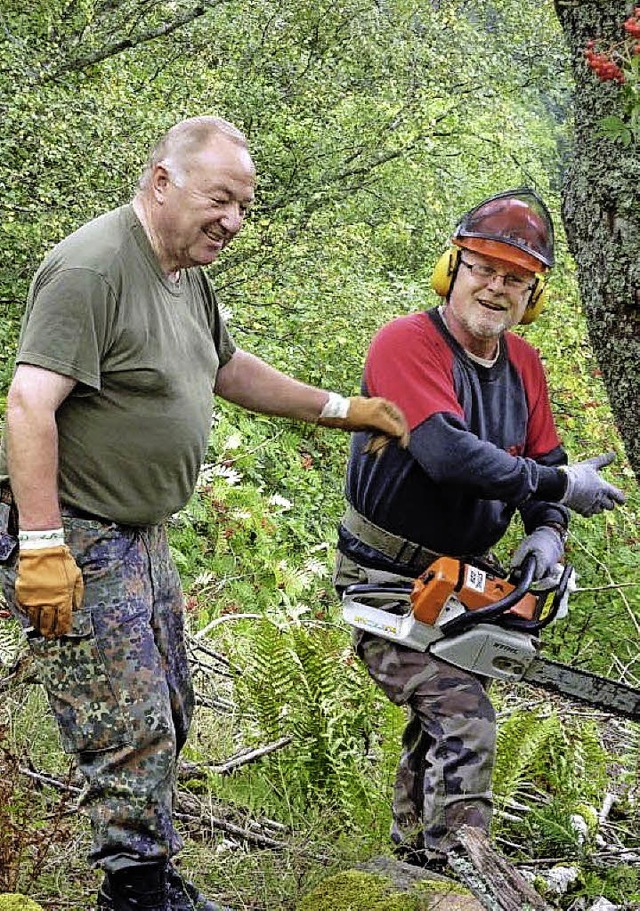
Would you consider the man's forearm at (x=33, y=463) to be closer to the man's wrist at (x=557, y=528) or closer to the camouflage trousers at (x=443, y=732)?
the camouflage trousers at (x=443, y=732)

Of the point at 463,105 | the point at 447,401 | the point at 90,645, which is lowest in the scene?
the point at 90,645

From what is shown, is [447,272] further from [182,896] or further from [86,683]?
[182,896]

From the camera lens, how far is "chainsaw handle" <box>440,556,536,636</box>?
136 inches

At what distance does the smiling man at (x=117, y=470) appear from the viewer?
280 centimetres

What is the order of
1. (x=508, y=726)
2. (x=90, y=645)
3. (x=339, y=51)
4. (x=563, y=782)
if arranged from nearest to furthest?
(x=90, y=645) < (x=508, y=726) < (x=563, y=782) < (x=339, y=51)

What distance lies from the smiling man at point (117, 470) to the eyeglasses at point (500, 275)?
885 millimetres

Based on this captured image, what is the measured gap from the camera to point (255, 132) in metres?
13.2

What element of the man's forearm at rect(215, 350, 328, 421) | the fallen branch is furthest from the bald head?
the fallen branch

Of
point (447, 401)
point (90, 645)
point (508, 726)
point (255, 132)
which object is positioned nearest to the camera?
point (90, 645)

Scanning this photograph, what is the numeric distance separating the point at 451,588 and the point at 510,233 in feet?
3.83

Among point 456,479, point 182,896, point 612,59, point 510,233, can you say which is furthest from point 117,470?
point 612,59

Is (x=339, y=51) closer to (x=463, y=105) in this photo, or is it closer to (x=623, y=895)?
(x=463, y=105)

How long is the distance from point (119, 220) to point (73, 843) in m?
1.97

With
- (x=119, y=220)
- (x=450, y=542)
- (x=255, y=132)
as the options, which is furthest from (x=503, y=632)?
(x=255, y=132)
